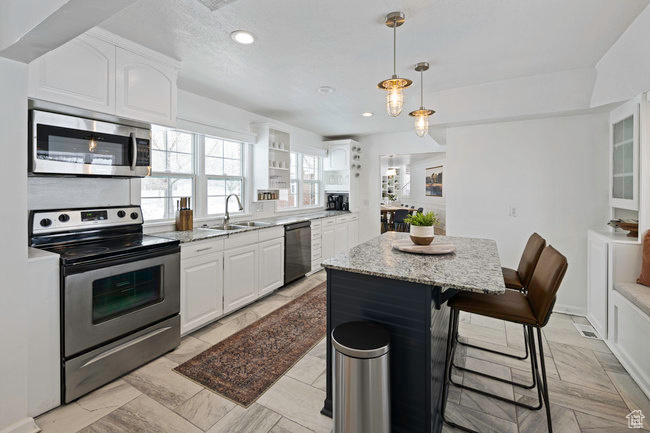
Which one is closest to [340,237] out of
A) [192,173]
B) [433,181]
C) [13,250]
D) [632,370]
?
[192,173]

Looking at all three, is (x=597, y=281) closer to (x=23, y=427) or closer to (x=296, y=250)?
(x=296, y=250)

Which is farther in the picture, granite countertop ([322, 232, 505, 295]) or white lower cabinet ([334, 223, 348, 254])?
white lower cabinet ([334, 223, 348, 254])

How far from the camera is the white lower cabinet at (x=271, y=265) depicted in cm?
378

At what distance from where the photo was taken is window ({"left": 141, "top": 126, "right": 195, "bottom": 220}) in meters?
3.26

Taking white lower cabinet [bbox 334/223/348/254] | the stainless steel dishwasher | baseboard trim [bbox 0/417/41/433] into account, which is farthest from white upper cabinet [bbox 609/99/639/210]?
baseboard trim [bbox 0/417/41/433]

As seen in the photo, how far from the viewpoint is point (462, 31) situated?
2205 mm

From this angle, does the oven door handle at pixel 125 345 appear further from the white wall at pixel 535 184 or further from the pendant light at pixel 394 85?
the white wall at pixel 535 184

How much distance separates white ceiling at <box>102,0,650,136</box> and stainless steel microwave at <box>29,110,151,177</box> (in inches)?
27.4

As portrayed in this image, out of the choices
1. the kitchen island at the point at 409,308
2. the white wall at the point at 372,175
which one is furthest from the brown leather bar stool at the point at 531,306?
the white wall at the point at 372,175

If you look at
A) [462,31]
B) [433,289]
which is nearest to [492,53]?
[462,31]

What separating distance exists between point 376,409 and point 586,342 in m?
2.45

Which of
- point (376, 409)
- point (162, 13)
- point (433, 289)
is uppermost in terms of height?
point (162, 13)

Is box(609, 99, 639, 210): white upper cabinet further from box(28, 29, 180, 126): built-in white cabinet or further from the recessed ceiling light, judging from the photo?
box(28, 29, 180, 126): built-in white cabinet

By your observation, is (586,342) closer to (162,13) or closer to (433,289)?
(433,289)
